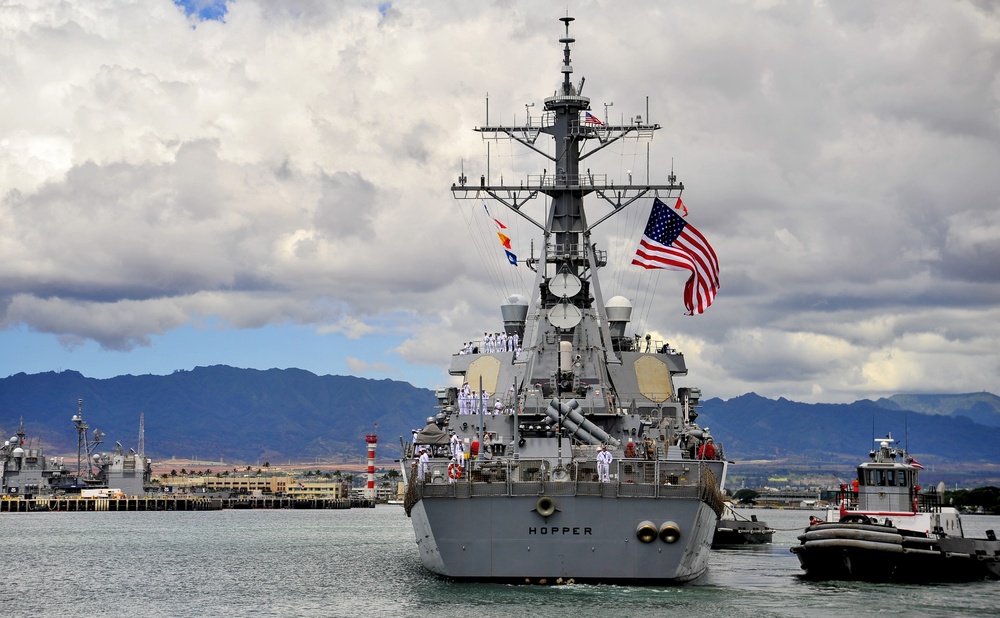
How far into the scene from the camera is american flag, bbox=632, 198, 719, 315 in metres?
47.1

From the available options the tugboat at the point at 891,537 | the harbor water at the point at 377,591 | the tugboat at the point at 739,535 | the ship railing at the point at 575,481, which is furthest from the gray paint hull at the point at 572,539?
the tugboat at the point at 739,535

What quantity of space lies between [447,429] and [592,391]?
15.8 feet

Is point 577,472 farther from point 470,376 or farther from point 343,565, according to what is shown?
point 343,565

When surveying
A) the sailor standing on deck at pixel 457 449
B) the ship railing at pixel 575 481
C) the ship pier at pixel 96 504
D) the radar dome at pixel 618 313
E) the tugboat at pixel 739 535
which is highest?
the radar dome at pixel 618 313

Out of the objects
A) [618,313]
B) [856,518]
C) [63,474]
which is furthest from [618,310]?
[63,474]

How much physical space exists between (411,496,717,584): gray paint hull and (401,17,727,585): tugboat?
0.12 feet

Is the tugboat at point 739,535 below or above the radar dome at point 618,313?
below

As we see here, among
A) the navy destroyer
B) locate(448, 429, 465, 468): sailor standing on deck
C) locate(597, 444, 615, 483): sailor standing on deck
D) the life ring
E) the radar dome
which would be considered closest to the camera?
locate(597, 444, 615, 483): sailor standing on deck

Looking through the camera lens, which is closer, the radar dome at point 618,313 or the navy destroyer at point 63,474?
the radar dome at point 618,313

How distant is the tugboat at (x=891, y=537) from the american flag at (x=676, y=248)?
7.79 metres

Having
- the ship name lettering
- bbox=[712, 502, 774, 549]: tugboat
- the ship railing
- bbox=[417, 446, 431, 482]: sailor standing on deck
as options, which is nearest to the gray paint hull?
the ship name lettering

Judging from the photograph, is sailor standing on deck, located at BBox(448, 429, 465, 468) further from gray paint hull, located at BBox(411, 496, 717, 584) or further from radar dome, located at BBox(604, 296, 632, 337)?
radar dome, located at BBox(604, 296, 632, 337)

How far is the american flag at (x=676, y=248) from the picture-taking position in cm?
4712

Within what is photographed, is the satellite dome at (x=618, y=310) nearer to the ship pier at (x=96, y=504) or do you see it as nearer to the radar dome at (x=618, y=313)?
the radar dome at (x=618, y=313)
